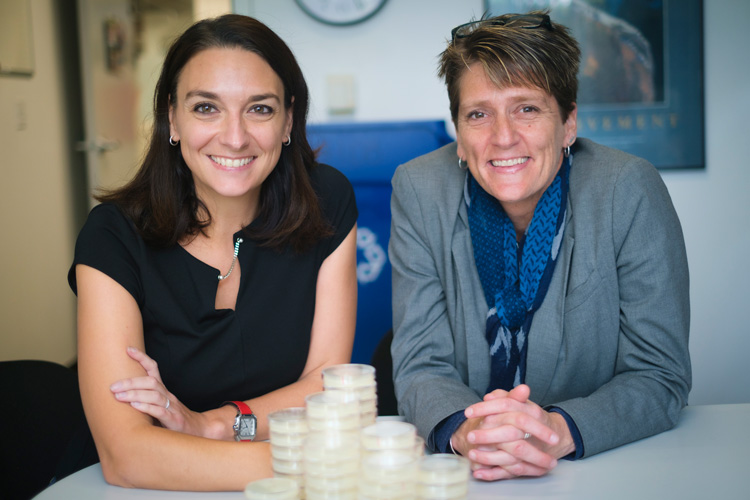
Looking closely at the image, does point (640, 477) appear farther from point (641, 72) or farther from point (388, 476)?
point (641, 72)

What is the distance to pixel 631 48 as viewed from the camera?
131 inches

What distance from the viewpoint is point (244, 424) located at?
4.98 feet

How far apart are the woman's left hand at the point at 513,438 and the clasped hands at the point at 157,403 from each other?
568 millimetres

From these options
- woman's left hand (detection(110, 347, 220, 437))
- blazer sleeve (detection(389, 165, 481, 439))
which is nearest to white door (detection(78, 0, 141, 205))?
blazer sleeve (detection(389, 165, 481, 439))

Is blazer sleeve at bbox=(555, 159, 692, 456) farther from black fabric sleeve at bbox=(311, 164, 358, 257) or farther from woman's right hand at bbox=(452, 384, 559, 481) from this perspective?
black fabric sleeve at bbox=(311, 164, 358, 257)

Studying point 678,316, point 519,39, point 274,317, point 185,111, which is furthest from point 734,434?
point 185,111

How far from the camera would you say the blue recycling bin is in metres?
2.97

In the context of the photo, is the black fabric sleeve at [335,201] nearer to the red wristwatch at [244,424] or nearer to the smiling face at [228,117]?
the smiling face at [228,117]

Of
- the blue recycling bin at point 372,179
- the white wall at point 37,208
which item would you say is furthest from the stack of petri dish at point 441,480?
the white wall at point 37,208

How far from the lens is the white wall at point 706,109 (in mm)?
3348

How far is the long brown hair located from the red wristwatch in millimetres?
424

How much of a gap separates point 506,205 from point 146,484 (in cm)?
100

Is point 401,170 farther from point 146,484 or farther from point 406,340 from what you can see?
point 146,484

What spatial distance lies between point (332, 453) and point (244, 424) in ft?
2.24
